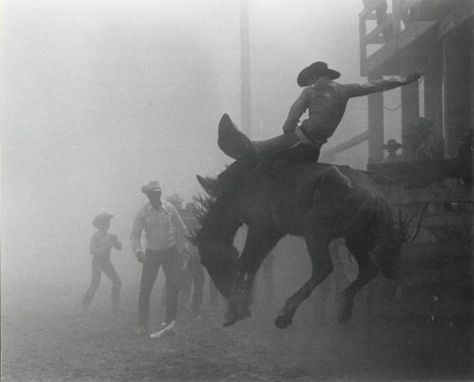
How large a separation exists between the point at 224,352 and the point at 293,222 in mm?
1447

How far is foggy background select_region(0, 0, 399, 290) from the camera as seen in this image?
18.1 ft

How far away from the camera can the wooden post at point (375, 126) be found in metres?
5.47

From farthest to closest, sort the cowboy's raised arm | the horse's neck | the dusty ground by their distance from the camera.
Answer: the dusty ground, the horse's neck, the cowboy's raised arm

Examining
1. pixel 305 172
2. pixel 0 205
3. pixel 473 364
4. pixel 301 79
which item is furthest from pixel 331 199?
pixel 0 205

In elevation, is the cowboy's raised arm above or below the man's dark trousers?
above

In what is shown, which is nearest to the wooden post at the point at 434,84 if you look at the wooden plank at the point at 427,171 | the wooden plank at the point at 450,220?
the wooden plank at the point at 427,171

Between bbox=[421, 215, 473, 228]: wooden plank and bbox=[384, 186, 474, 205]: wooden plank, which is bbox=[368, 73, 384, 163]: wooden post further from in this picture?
bbox=[421, 215, 473, 228]: wooden plank

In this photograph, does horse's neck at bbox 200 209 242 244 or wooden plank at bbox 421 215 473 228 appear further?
wooden plank at bbox 421 215 473 228

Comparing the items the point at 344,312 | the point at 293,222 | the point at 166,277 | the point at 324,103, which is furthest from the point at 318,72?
the point at 166,277

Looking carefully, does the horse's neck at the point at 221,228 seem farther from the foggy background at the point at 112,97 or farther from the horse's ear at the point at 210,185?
the foggy background at the point at 112,97

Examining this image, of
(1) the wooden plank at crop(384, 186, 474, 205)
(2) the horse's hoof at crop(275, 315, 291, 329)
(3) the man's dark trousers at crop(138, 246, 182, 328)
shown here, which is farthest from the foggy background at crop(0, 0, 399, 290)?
(2) the horse's hoof at crop(275, 315, 291, 329)

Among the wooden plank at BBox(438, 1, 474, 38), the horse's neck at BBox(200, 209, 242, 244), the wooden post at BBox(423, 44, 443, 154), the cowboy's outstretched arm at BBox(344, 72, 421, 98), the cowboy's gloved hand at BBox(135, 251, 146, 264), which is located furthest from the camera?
the wooden post at BBox(423, 44, 443, 154)

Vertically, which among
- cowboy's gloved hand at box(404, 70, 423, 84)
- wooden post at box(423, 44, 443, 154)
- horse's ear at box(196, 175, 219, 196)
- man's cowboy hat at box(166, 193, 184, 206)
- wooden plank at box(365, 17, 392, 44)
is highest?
wooden plank at box(365, 17, 392, 44)

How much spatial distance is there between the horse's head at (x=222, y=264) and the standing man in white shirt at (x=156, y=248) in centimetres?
110
